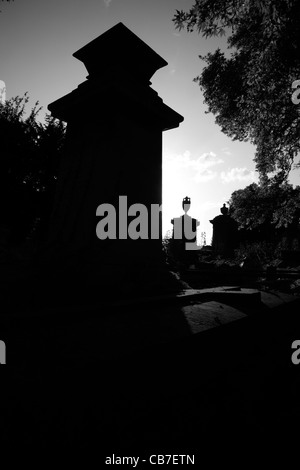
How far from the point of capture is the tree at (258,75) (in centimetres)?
709

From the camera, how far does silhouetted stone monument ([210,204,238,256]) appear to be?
2953cm

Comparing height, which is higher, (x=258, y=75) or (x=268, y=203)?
(x=258, y=75)

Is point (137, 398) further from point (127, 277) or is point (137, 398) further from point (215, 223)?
point (215, 223)

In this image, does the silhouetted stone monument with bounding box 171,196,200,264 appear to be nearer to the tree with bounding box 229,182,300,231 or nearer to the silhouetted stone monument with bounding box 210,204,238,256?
the silhouetted stone monument with bounding box 210,204,238,256

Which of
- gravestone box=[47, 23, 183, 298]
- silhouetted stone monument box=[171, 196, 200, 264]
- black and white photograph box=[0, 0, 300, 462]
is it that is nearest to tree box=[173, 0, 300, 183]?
black and white photograph box=[0, 0, 300, 462]

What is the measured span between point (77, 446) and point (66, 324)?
2.63 feet

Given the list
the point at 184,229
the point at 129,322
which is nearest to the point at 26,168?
the point at 184,229

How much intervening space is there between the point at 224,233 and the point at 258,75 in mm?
22670

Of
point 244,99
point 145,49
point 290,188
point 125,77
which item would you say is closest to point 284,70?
point 244,99

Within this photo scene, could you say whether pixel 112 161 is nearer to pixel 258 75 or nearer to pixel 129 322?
pixel 129 322

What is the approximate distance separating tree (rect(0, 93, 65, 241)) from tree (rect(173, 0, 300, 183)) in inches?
482

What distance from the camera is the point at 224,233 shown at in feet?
99.7

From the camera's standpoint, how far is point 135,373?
133cm

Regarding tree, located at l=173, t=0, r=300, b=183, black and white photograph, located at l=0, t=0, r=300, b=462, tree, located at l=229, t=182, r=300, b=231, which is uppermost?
tree, located at l=173, t=0, r=300, b=183
